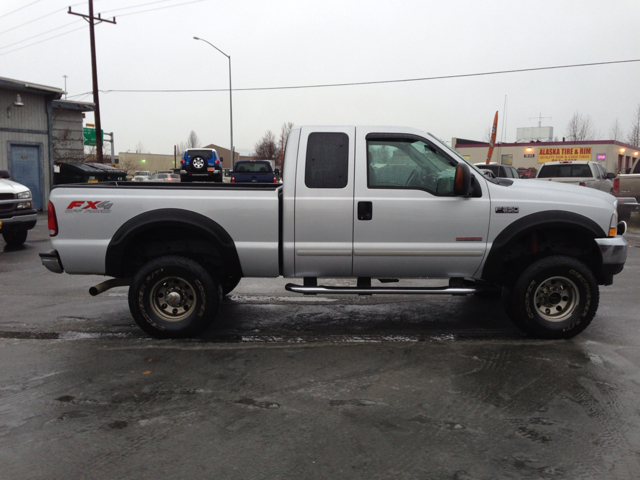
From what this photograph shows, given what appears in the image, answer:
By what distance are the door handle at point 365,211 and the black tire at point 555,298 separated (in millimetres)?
1600

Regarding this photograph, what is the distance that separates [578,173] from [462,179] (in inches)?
602

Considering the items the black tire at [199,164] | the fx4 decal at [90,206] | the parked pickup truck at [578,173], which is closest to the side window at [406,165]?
the fx4 decal at [90,206]

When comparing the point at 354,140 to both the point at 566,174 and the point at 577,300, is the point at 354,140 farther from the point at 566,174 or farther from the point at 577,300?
the point at 566,174

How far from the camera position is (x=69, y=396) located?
13.2 ft

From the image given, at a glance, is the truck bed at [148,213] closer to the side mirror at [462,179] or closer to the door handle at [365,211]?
the door handle at [365,211]

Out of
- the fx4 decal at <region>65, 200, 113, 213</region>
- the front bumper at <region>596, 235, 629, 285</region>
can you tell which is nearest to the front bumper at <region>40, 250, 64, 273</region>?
the fx4 decal at <region>65, 200, 113, 213</region>

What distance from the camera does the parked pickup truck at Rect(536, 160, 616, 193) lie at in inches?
711

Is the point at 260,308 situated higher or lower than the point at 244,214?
lower

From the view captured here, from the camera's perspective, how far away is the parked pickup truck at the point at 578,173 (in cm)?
1805

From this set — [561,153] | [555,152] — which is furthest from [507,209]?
[555,152]

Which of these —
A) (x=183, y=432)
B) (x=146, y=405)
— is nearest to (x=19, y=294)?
(x=146, y=405)

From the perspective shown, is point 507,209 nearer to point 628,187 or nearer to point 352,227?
A: point 352,227

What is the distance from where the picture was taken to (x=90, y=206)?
5254 millimetres

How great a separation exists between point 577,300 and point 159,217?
411cm
